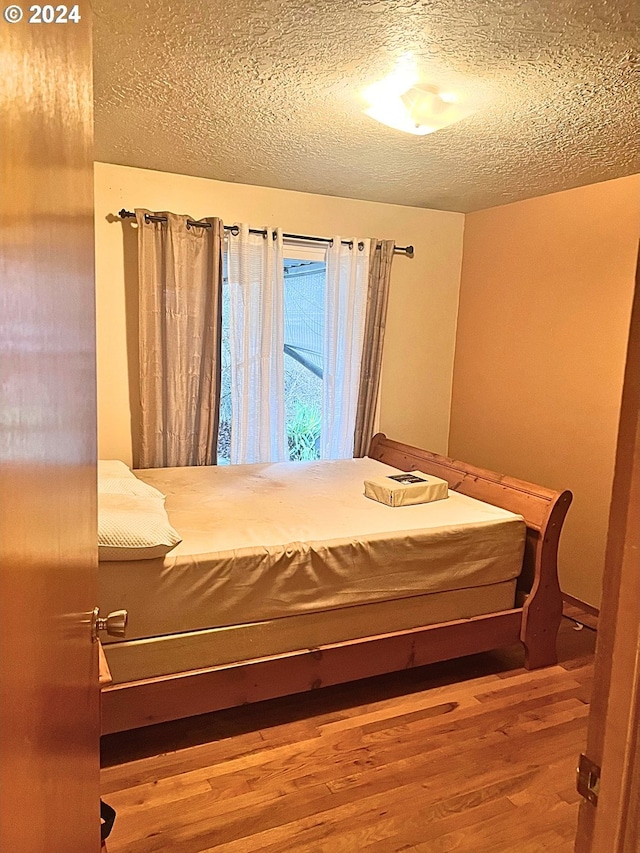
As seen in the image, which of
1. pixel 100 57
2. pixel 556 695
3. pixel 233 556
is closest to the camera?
pixel 100 57

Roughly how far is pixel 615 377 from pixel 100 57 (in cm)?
284

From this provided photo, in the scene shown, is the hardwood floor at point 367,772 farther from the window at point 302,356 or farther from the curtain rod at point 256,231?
the curtain rod at point 256,231

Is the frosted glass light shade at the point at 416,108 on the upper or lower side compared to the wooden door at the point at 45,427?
upper

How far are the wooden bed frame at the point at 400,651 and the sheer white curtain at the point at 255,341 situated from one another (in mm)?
1315

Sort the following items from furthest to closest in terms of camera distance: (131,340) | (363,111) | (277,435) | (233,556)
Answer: (277,435) < (131,340) < (363,111) < (233,556)

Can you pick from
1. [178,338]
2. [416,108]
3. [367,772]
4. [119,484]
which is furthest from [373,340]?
[367,772]

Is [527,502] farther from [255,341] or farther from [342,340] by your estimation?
[255,341]

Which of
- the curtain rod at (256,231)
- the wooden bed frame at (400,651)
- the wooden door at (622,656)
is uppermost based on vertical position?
the curtain rod at (256,231)

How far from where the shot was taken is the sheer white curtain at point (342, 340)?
158 inches

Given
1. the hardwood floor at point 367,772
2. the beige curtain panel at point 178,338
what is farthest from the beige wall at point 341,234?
the hardwood floor at point 367,772

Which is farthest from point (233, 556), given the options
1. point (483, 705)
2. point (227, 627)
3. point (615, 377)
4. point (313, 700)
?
point (615, 377)

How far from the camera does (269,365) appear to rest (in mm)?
3857

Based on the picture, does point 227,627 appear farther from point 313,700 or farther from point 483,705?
point 483,705

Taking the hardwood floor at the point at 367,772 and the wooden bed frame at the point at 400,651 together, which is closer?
the hardwood floor at the point at 367,772
